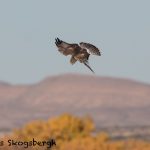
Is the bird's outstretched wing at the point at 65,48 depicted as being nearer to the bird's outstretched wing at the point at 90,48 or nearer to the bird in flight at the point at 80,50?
the bird in flight at the point at 80,50

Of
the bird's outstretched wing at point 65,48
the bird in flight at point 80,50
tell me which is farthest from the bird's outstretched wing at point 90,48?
the bird's outstretched wing at point 65,48

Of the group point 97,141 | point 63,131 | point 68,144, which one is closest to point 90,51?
point 68,144

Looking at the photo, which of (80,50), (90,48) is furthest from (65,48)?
(90,48)

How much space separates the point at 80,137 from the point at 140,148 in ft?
35.8

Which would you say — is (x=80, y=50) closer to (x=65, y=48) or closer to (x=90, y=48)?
(x=90, y=48)

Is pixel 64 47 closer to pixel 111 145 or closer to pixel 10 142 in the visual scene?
pixel 10 142

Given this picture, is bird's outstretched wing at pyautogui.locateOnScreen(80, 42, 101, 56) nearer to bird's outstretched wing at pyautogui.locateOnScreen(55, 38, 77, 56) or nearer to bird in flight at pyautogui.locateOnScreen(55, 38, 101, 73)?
bird in flight at pyautogui.locateOnScreen(55, 38, 101, 73)

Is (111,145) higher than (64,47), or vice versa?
(111,145)

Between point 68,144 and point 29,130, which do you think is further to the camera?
point 29,130

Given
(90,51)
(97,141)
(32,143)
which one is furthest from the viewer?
(97,141)

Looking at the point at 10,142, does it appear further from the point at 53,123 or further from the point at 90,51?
the point at 53,123

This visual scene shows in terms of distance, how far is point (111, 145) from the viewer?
14525 centimetres

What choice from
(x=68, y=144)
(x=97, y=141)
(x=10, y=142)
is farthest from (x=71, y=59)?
(x=97, y=141)

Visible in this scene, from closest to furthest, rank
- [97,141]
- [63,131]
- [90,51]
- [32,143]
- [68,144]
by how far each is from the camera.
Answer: [90,51] < [32,143] < [68,144] < [97,141] < [63,131]
